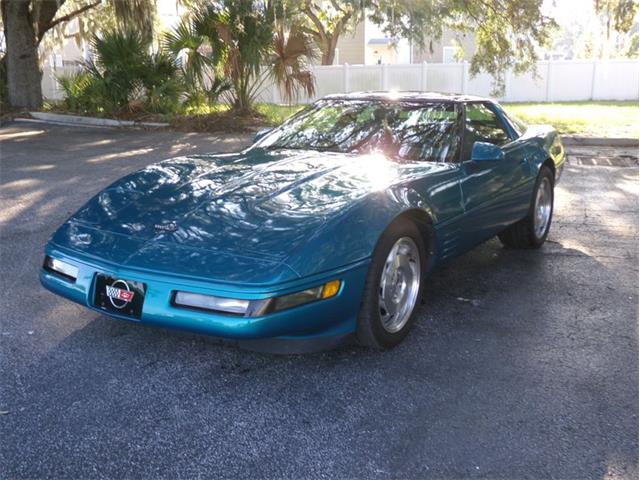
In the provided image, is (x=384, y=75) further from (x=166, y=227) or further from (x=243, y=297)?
(x=243, y=297)

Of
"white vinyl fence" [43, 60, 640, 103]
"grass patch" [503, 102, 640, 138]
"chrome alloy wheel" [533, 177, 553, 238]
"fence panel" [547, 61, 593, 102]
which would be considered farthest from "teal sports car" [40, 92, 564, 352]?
"fence panel" [547, 61, 593, 102]

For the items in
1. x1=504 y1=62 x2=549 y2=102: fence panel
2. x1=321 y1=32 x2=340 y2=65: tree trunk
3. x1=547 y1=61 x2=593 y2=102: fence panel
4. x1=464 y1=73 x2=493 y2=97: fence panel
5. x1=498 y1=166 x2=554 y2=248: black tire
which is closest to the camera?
x1=498 y1=166 x2=554 y2=248: black tire

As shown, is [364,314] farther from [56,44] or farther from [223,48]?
[56,44]

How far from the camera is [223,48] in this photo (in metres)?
13.5

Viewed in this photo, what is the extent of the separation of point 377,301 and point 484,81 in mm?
22529

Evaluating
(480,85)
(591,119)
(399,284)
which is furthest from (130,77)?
(480,85)

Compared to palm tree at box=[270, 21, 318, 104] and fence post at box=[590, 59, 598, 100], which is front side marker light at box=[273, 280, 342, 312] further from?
fence post at box=[590, 59, 598, 100]

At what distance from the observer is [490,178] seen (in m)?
4.70

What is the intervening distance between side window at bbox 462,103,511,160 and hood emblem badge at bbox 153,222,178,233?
6.87ft

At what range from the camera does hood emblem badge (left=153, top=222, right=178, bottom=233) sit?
3.41 metres

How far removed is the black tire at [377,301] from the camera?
11.2 feet

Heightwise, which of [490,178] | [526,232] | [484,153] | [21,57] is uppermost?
[21,57]

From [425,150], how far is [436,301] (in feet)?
3.36

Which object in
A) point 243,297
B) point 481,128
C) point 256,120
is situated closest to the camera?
point 243,297
